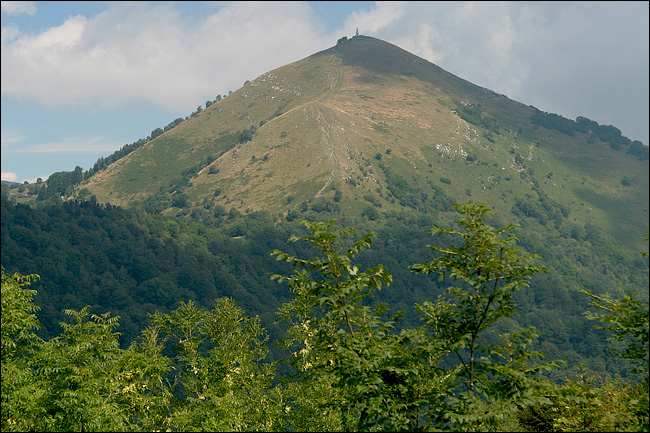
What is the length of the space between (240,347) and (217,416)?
15165mm

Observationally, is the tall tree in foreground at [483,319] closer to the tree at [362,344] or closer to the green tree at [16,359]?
the tree at [362,344]

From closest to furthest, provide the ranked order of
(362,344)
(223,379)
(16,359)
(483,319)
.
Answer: (362,344) < (483,319) < (16,359) < (223,379)

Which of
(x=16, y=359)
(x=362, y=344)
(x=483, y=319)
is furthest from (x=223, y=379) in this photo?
(x=483, y=319)

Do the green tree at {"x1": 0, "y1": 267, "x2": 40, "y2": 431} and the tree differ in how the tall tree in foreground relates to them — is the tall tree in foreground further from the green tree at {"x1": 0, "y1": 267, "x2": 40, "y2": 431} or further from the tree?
the green tree at {"x1": 0, "y1": 267, "x2": 40, "y2": 431}

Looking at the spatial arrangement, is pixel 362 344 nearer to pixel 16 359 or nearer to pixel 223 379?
pixel 16 359

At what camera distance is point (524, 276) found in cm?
1480

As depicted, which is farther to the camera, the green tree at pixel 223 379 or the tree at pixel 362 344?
the green tree at pixel 223 379

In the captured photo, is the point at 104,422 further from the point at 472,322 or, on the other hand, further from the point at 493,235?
the point at 493,235

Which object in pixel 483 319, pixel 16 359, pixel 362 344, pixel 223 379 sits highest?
pixel 483 319

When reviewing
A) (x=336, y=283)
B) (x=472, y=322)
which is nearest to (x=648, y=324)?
(x=472, y=322)

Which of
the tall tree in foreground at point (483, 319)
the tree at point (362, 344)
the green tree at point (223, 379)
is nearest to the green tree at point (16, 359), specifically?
the green tree at point (223, 379)

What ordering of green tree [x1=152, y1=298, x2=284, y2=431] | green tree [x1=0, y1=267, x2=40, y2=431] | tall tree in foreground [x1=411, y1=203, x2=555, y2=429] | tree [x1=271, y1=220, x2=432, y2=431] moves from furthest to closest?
green tree [x1=152, y1=298, x2=284, y2=431], green tree [x1=0, y1=267, x2=40, y2=431], tree [x1=271, y1=220, x2=432, y2=431], tall tree in foreground [x1=411, y1=203, x2=555, y2=429]

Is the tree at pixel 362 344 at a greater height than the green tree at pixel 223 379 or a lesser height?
greater

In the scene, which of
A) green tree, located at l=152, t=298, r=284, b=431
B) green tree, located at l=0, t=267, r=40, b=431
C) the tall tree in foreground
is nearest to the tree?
the tall tree in foreground
